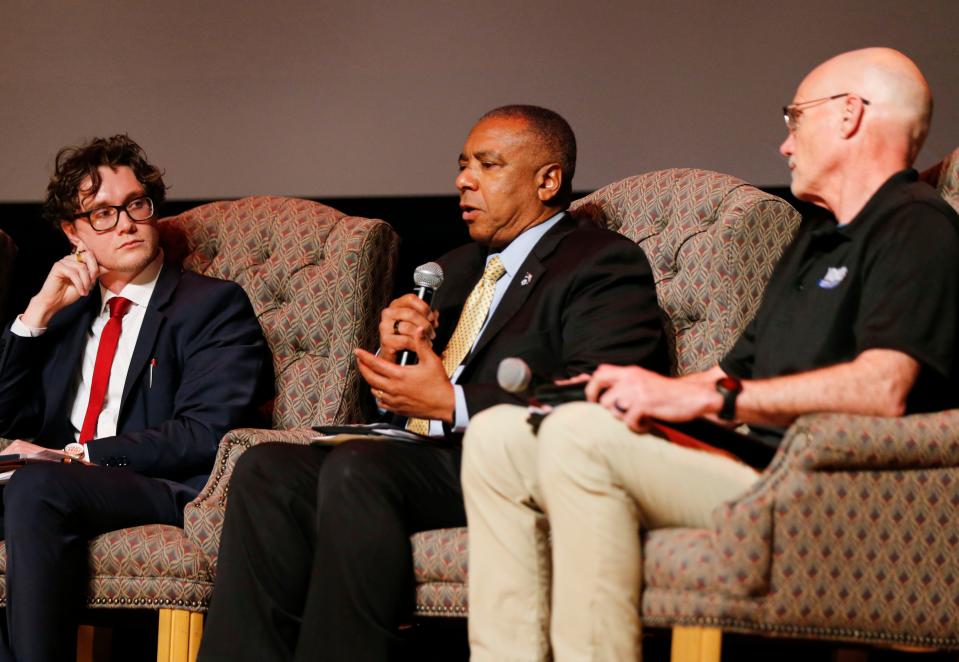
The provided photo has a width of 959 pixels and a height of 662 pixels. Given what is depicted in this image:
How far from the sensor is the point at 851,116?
2.28 metres

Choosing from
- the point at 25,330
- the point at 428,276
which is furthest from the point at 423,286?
the point at 25,330

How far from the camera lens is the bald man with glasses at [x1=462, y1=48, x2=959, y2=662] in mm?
1947

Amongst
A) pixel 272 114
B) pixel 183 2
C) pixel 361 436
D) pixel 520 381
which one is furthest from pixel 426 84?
pixel 520 381

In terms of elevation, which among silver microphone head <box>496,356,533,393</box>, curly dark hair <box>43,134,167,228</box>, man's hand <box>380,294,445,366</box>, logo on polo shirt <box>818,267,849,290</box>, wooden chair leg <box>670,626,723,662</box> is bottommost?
wooden chair leg <box>670,626,723,662</box>

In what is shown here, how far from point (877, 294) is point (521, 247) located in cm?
97

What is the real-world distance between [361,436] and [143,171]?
3.69 ft

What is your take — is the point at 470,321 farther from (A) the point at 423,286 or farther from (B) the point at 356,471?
(B) the point at 356,471

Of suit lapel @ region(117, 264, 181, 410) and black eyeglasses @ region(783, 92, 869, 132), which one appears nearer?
black eyeglasses @ region(783, 92, 869, 132)

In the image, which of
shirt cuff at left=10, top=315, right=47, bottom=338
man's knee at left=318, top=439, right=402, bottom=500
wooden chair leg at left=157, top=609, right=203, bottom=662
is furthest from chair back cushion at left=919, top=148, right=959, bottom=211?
shirt cuff at left=10, top=315, right=47, bottom=338

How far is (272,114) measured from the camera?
13.7 feet

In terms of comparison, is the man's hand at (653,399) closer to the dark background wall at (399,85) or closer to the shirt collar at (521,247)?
the shirt collar at (521,247)

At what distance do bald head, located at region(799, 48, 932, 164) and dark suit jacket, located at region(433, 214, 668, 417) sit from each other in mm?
585

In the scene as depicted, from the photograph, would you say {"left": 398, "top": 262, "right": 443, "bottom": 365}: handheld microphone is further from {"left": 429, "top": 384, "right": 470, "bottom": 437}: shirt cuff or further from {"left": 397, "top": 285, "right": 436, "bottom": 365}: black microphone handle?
{"left": 429, "top": 384, "right": 470, "bottom": 437}: shirt cuff

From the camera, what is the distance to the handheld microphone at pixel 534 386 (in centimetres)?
197
